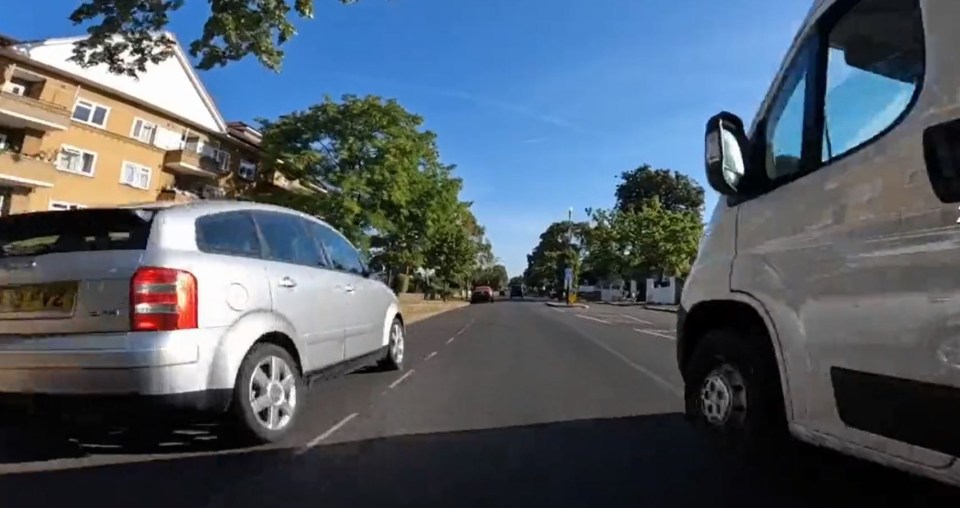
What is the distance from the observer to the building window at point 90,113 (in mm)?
36219

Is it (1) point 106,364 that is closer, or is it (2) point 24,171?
(1) point 106,364

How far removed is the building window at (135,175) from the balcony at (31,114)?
5521 millimetres

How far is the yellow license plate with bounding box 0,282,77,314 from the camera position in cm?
475

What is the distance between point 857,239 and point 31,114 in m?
36.1

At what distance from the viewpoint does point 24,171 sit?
3183 centimetres

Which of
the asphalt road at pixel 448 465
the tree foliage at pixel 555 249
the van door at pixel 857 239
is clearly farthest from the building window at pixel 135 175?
the tree foliage at pixel 555 249

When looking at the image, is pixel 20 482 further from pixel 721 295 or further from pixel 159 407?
pixel 721 295

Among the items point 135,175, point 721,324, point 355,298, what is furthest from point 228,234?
point 135,175

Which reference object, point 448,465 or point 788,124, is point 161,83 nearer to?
point 448,465

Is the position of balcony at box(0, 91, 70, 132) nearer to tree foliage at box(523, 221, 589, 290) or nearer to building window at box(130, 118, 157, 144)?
building window at box(130, 118, 157, 144)

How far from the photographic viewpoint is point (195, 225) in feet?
16.9

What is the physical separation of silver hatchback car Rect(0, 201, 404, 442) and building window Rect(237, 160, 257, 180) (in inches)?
1816

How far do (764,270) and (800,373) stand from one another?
56 cm

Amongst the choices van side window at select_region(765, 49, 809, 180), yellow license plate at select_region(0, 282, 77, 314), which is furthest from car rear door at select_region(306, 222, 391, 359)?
van side window at select_region(765, 49, 809, 180)
